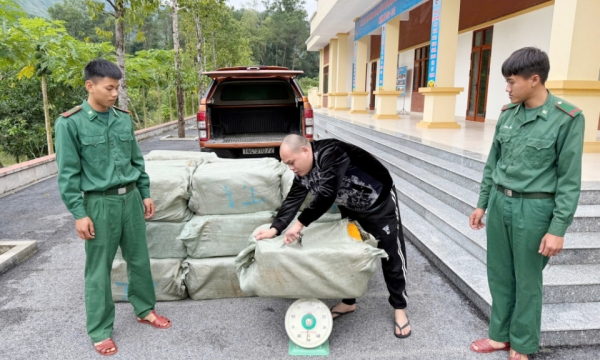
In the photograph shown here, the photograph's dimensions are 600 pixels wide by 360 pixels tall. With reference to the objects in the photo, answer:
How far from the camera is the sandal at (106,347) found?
7.91 ft

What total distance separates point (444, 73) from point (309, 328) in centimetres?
828

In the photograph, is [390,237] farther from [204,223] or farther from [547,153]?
[204,223]

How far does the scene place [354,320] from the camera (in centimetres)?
280

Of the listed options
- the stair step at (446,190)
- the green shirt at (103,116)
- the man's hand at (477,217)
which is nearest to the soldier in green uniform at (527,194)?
the man's hand at (477,217)

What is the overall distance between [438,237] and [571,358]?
172 cm

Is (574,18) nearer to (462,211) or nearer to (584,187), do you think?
(584,187)

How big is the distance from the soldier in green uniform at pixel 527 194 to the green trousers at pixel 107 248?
214cm

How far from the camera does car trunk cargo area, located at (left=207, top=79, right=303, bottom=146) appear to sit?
6613 mm

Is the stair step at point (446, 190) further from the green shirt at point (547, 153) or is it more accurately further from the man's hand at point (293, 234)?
the man's hand at point (293, 234)

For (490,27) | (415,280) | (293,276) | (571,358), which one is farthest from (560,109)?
(490,27)

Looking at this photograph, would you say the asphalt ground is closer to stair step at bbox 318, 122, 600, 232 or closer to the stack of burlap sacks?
the stack of burlap sacks

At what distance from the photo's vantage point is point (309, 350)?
245 centimetres

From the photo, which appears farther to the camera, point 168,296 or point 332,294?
point 168,296

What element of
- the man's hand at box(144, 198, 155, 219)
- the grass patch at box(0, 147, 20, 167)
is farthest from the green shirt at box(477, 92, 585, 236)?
the grass patch at box(0, 147, 20, 167)
